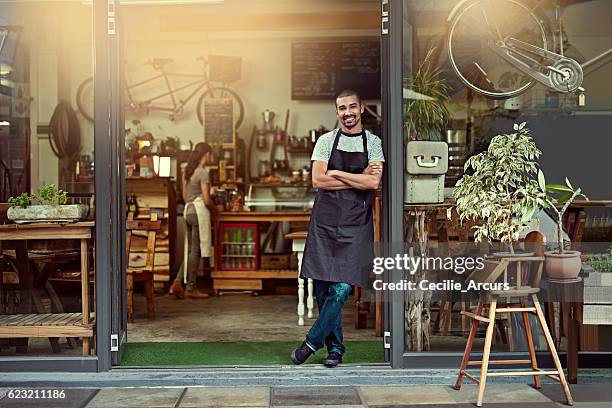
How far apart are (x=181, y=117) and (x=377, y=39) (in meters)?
2.61

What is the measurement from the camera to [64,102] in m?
7.93

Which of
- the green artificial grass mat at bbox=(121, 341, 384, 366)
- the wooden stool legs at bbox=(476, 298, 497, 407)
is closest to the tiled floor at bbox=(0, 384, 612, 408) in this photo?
the wooden stool legs at bbox=(476, 298, 497, 407)

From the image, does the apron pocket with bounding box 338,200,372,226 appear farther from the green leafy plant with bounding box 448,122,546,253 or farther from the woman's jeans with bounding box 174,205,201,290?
the woman's jeans with bounding box 174,205,201,290

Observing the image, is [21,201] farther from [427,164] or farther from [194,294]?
[194,294]

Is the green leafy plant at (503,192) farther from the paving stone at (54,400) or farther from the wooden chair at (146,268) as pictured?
the wooden chair at (146,268)

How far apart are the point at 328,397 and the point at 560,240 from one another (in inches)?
62.4

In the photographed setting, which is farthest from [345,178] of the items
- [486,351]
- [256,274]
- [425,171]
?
[256,274]

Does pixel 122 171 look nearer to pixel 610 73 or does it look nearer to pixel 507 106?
pixel 507 106

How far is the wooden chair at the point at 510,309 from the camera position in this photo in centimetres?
441

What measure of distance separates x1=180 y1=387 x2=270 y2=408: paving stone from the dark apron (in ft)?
2.52

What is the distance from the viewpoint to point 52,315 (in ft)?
17.1

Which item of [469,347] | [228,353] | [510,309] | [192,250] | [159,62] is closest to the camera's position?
[510,309]

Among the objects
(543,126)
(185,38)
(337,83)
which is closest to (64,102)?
(185,38)

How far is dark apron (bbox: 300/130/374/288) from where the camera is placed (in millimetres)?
5086
